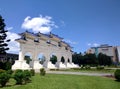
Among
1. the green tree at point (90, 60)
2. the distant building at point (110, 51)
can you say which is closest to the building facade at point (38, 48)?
the green tree at point (90, 60)

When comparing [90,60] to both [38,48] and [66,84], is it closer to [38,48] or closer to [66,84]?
[38,48]

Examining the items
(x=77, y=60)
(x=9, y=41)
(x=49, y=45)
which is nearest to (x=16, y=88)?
(x=9, y=41)

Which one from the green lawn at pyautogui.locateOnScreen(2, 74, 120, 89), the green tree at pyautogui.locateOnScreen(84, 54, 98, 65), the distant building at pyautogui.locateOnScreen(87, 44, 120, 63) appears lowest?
the green lawn at pyautogui.locateOnScreen(2, 74, 120, 89)

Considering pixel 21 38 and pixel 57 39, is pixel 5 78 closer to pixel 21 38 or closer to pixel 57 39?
pixel 21 38

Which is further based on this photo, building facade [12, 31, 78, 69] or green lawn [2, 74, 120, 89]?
building facade [12, 31, 78, 69]

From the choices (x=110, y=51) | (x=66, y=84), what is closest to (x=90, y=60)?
(x=110, y=51)

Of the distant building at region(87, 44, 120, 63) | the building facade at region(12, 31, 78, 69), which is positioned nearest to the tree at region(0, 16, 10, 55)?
the building facade at region(12, 31, 78, 69)

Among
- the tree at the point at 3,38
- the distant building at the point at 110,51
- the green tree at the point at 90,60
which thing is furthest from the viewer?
the distant building at the point at 110,51

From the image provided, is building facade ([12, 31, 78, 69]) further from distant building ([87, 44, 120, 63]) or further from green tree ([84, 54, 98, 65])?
distant building ([87, 44, 120, 63])

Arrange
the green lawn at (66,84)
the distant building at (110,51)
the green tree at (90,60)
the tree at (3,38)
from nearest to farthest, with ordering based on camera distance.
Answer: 1. the green lawn at (66,84)
2. the tree at (3,38)
3. the green tree at (90,60)
4. the distant building at (110,51)

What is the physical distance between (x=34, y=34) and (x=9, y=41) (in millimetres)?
7684

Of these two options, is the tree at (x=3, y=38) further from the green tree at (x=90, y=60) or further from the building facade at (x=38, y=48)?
the green tree at (x=90, y=60)

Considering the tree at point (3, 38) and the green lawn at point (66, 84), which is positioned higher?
the tree at point (3, 38)

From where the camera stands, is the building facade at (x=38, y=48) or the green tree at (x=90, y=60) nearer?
the building facade at (x=38, y=48)
